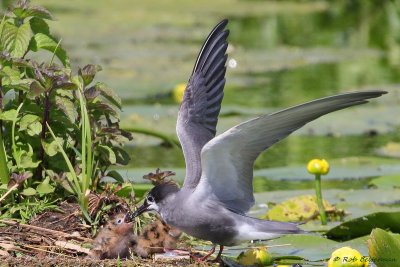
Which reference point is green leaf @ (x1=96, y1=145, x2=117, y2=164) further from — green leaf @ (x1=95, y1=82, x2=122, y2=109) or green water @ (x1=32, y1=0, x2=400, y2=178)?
green water @ (x1=32, y1=0, x2=400, y2=178)

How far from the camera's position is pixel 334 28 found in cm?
1734

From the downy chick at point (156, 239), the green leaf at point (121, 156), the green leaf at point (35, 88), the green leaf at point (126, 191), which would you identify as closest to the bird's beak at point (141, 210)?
the downy chick at point (156, 239)

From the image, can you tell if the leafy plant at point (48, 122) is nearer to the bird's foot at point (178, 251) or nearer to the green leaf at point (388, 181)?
the bird's foot at point (178, 251)

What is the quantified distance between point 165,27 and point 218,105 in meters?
11.3

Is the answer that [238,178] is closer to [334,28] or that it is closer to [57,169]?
[57,169]

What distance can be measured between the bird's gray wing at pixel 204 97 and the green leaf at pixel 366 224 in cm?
88

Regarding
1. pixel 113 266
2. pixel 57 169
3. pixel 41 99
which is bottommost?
pixel 113 266

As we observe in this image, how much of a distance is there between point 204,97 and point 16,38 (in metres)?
1.04

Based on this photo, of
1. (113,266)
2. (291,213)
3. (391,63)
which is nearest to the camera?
(113,266)

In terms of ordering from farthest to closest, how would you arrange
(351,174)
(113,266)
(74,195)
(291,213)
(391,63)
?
1. (391,63)
2. (351,174)
3. (291,213)
4. (74,195)
5. (113,266)

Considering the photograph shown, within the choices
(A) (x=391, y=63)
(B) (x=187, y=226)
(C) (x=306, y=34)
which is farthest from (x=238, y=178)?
(C) (x=306, y=34)

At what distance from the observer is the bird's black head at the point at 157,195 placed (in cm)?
507

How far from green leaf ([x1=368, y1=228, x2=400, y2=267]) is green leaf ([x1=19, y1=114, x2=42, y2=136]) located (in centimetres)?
179

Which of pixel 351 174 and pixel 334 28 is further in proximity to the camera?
pixel 334 28
